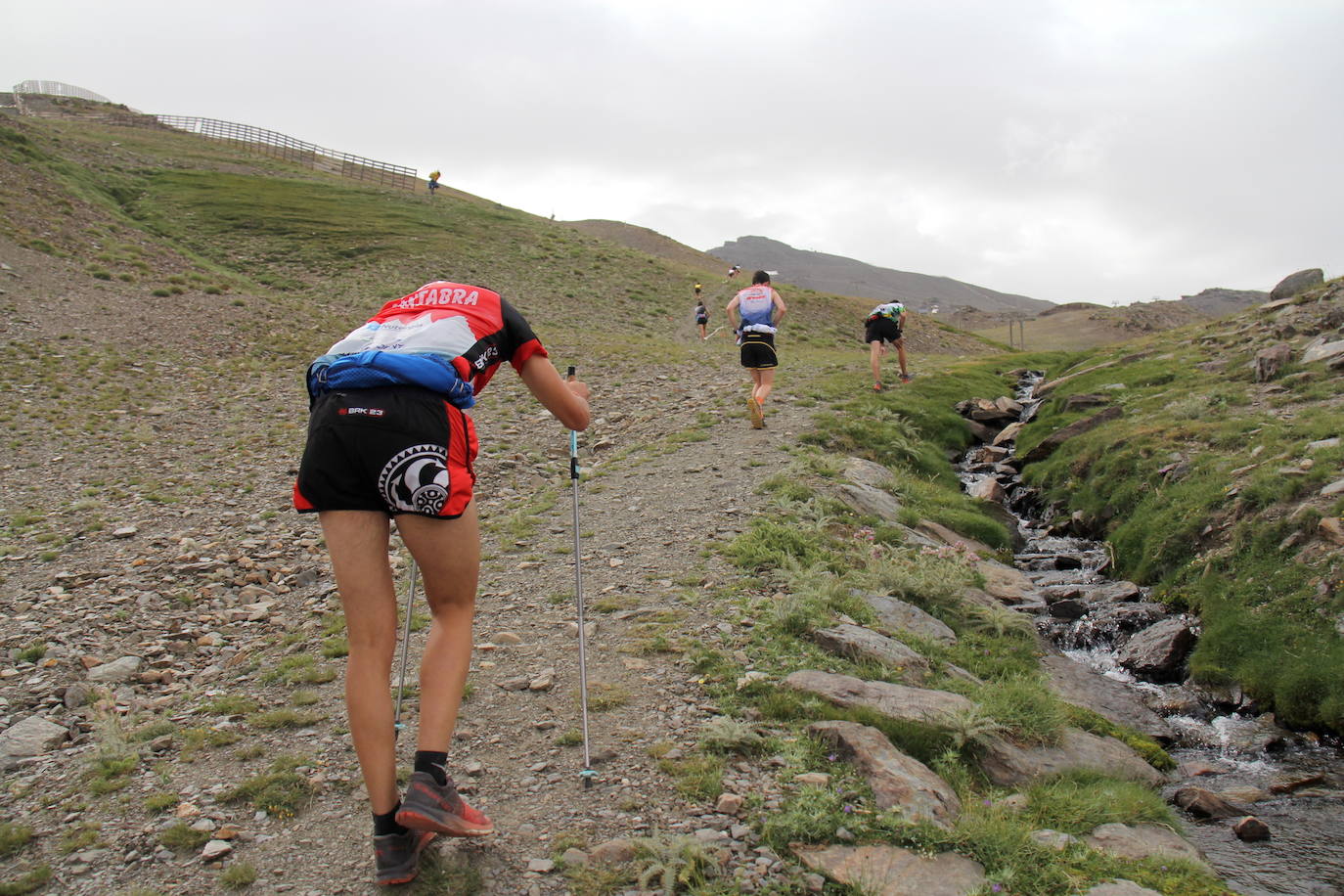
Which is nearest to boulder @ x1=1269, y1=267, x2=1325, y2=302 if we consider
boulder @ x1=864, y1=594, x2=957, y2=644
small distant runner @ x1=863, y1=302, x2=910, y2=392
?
small distant runner @ x1=863, y1=302, x2=910, y2=392

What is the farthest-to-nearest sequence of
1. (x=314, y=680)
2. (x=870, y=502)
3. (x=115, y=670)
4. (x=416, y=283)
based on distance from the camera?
(x=416, y=283), (x=870, y=502), (x=115, y=670), (x=314, y=680)

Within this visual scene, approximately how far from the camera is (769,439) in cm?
1669

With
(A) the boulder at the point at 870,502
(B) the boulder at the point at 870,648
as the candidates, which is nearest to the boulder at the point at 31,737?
(B) the boulder at the point at 870,648

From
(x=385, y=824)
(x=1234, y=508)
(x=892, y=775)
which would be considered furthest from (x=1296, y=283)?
(x=385, y=824)

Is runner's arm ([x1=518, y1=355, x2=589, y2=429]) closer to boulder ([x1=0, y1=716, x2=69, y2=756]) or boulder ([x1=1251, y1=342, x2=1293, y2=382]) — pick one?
boulder ([x1=0, y1=716, x2=69, y2=756])

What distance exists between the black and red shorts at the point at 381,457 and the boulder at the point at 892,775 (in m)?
3.24

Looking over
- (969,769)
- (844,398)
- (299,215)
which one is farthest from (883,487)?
(299,215)

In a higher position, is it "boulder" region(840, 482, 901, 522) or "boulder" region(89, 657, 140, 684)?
"boulder" region(840, 482, 901, 522)

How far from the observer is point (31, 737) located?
6812 mm

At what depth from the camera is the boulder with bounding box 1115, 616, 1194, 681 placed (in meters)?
10.3

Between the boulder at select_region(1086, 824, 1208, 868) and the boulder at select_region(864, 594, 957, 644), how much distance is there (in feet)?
9.64

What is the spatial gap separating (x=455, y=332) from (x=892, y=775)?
13.2ft

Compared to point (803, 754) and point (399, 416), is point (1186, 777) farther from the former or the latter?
point (399, 416)

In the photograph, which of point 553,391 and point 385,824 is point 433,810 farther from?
point 553,391
